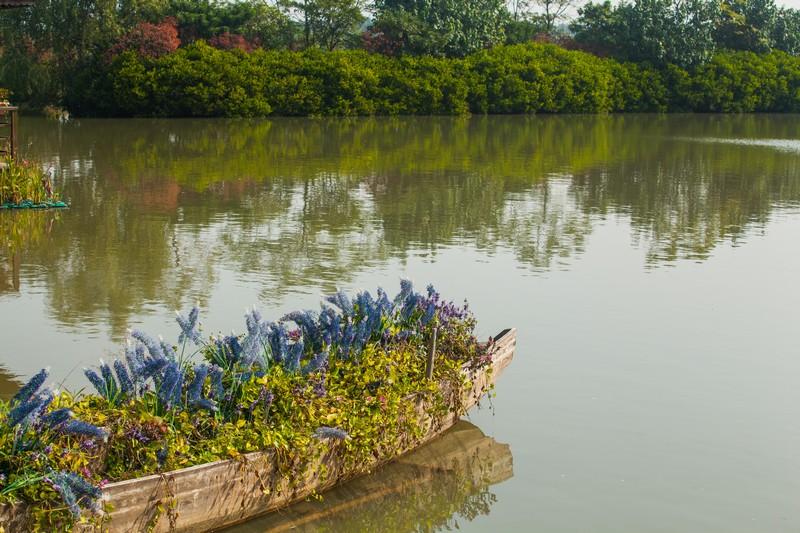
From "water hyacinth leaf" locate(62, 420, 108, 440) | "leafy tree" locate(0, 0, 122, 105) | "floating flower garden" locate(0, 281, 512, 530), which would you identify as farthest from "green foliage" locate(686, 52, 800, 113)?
"water hyacinth leaf" locate(62, 420, 108, 440)

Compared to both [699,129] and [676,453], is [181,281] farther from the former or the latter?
[699,129]

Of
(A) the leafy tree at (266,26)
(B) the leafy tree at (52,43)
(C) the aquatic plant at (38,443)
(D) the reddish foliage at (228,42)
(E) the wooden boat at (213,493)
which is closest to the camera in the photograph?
(C) the aquatic plant at (38,443)

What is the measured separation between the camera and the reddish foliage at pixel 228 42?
153 feet

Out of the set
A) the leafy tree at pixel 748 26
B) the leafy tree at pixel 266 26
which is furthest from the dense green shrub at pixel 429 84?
the leafy tree at pixel 266 26

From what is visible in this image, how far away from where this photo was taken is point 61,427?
21.5 ft

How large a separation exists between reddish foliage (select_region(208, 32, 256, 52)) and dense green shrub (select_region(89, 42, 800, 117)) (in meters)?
1.90

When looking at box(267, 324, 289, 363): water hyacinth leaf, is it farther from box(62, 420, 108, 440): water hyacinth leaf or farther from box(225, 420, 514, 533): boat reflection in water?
box(62, 420, 108, 440): water hyacinth leaf

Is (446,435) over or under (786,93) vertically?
under

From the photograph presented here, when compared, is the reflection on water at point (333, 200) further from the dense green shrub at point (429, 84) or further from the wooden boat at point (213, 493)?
the wooden boat at point (213, 493)

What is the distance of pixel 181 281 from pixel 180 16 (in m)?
34.8

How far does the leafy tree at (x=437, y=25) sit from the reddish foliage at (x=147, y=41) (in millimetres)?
10696

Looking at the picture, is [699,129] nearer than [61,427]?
No

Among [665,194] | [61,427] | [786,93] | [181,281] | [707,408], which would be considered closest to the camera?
[61,427]

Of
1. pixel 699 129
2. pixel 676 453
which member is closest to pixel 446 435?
pixel 676 453
